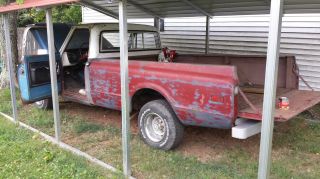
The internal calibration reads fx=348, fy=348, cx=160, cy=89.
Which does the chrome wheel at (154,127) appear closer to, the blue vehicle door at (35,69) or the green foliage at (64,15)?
the blue vehicle door at (35,69)

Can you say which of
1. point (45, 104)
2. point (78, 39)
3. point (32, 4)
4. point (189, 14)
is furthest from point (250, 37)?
point (32, 4)

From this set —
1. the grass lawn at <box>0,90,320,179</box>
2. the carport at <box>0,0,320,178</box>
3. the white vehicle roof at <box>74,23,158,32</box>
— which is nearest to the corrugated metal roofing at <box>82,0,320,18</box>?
the carport at <box>0,0,320,178</box>

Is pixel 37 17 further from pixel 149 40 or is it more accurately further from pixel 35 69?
pixel 35 69

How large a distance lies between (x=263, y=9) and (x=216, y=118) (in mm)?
3286

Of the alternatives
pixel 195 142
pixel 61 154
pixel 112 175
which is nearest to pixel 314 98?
A: pixel 195 142

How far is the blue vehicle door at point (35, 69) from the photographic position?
5.96 metres

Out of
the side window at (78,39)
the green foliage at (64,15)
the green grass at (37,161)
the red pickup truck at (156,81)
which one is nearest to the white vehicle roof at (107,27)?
the red pickup truck at (156,81)

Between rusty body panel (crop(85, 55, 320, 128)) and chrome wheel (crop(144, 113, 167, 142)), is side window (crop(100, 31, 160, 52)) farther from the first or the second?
chrome wheel (crop(144, 113, 167, 142))

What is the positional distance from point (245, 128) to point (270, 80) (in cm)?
124

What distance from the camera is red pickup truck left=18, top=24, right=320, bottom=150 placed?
4.24 meters

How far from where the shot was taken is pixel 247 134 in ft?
13.5

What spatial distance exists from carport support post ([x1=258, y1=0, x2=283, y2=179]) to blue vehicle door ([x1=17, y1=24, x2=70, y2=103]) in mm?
4290

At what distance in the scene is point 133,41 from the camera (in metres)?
6.71

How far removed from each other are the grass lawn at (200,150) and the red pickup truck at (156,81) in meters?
0.39
